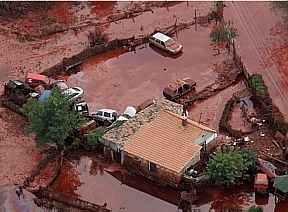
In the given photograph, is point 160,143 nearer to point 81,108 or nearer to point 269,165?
point 269,165

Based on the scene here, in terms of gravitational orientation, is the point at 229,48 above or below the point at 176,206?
above

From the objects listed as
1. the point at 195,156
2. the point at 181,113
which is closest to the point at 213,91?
the point at 181,113

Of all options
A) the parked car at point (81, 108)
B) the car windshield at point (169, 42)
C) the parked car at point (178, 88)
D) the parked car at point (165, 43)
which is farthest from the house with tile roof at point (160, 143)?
the car windshield at point (169, 42)

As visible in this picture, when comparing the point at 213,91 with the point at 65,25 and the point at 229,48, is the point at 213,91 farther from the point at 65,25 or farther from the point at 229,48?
the point at 65,25

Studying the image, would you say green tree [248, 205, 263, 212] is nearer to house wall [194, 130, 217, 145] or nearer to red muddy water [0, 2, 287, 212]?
red muddy water [0, 2, 287, 212]

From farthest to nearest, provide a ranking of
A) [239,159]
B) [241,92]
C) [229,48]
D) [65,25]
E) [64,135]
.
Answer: [65,25] → [229,48] → [241,92] → [64,135] → [239,159]

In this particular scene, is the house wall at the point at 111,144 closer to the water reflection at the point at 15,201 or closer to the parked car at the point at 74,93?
the parked car at the point at 74,93

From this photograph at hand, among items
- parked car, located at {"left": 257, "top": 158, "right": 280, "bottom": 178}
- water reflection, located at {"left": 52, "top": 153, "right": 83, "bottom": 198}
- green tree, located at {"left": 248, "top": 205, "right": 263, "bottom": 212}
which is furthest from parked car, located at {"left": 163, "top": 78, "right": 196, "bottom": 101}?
green tree, located at {"left": 248, "top": 205, "right": 263, "bottom": 212}

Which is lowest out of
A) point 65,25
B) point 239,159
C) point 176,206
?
point 176,206
